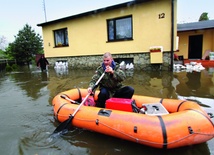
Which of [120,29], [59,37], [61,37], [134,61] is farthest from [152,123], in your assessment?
[59,37]

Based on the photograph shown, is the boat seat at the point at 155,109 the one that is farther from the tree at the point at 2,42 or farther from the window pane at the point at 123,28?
the tree at the point at 2,42

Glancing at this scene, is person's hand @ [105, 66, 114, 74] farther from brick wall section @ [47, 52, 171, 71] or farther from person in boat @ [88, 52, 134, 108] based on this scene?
brick wall section @ [47, 52, 171, 71]

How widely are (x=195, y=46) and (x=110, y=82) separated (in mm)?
11122

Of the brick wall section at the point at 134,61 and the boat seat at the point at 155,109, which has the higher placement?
the brick wall section at the point at 134,61

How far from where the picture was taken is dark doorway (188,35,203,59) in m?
11.7

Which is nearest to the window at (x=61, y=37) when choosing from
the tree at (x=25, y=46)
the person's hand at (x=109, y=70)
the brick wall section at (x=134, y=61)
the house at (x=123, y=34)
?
the house at (x=123, y=34)

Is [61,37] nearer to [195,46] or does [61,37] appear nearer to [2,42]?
[195,46]

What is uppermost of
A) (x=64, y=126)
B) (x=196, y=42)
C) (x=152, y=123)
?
(x=196, y=42)

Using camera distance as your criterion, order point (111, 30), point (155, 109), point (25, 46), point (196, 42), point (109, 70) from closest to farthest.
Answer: point (155, 109)
point (109, 70)
point (111, 30)
point (196, 42)
point (25, 46)

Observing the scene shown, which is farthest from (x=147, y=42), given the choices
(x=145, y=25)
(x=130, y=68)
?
(x=130, y=68)

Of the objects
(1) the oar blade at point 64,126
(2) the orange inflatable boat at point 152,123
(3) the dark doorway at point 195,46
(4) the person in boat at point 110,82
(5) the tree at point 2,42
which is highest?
(5) the tree at point 2,42

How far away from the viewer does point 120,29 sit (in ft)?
30.0

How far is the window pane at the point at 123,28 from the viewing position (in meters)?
8.88

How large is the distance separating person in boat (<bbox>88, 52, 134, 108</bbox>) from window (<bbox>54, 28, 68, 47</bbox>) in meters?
9.32
